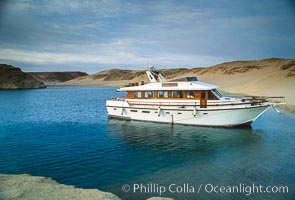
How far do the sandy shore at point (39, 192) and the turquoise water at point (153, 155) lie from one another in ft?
3.66

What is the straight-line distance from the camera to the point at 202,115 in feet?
77.8

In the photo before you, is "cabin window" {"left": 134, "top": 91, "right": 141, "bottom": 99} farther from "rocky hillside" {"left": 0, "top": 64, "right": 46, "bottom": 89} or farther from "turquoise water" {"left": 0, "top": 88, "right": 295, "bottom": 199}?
"rocky hillside" {"left": 0, "top": 64, "right": 46, "bottom": 89}

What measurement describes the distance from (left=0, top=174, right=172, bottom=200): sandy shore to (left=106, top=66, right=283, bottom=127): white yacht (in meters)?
15.4

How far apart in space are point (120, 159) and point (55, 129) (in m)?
11.8

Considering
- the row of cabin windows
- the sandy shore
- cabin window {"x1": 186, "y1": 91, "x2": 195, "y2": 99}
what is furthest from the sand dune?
the sandy shore

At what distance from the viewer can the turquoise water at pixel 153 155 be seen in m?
11.8

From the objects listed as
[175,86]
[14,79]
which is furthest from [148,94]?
[14,79]

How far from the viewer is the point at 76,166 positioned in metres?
13.8

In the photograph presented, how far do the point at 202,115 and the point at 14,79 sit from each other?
406 feet

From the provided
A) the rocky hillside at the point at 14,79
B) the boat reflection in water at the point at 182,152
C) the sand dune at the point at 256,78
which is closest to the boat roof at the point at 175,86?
the boat reflection in water at the point at 182,152

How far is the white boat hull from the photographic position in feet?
74.9

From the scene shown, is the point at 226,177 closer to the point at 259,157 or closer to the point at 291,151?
the point at 259,157

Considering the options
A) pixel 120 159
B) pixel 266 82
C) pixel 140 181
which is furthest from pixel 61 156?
pixel 266 82

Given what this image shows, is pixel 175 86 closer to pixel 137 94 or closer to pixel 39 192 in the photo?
pixel 137 94
